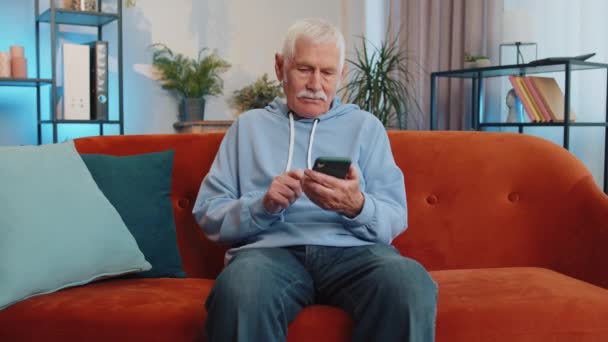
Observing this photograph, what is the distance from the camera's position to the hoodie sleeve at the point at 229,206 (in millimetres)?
1609

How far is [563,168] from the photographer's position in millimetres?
1970

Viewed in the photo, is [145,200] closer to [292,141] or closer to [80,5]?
[292,141]

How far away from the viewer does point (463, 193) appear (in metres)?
1.99

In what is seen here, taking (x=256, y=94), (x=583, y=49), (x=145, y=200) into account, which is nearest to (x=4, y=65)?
(x=256, y=94)

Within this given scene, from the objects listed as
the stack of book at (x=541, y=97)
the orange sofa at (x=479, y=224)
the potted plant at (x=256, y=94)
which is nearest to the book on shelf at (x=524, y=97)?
the stack of book at (x=541, y=97)

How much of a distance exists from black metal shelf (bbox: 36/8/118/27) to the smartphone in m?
2.42

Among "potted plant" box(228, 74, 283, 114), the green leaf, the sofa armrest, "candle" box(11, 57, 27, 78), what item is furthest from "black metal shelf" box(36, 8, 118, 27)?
the sofa armrest

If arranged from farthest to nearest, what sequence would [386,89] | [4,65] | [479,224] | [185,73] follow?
[185,73] < [386,89] < [4,65] < [479,224]

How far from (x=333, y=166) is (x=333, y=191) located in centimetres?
6

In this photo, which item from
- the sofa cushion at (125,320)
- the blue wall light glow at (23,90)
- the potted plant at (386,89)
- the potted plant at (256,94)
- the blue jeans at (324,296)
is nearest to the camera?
the blue jeans at (324,296)

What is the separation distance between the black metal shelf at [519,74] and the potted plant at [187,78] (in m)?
1.33

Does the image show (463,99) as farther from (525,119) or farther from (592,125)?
(592,125)

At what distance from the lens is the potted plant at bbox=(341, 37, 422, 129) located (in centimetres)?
399

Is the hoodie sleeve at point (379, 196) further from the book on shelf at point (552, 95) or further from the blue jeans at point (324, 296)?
the book on shelf at point (552, 95)
